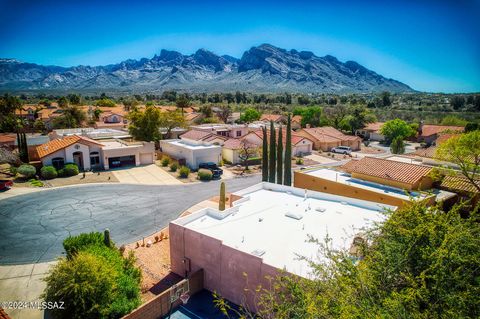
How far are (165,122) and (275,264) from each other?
1885 inches

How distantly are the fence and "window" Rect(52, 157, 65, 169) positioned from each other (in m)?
31.8

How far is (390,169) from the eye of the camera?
1014 inches

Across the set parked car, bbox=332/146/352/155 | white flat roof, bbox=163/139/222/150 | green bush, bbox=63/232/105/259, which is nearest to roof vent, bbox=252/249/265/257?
green bush, bbox=63/232/105/259

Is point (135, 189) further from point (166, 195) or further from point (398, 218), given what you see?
point (398, 218)

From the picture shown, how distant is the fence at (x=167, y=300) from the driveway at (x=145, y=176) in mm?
21014

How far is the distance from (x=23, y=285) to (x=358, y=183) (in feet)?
81.8

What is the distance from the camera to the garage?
42719 mm

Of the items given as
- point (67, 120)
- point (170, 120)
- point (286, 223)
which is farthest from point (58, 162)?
point (286, 223)

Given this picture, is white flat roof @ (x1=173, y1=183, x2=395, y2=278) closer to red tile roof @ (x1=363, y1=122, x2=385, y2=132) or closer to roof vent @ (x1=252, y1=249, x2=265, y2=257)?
roof vent @ (x1=252, y1=249, x2=265, y2=257)

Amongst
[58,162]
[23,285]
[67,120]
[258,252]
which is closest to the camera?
[258,252]

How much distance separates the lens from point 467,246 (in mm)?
10281

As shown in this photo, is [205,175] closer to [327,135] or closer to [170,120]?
[170,120]

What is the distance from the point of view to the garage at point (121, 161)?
4272 cm

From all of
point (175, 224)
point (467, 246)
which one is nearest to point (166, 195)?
point (175, 224)
